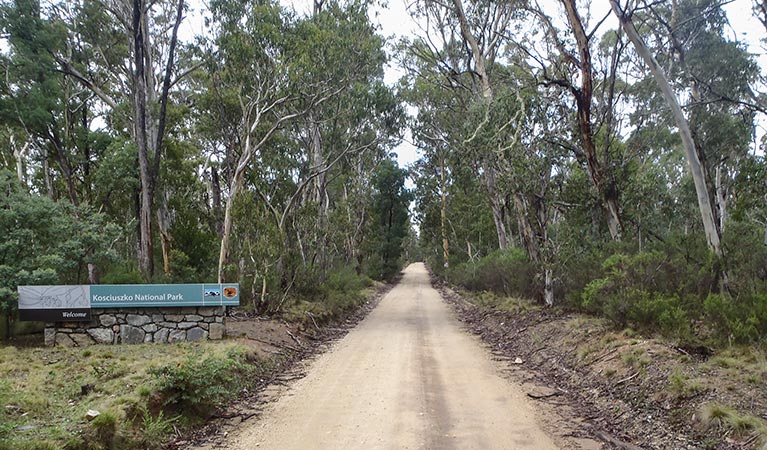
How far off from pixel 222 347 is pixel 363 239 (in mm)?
32235

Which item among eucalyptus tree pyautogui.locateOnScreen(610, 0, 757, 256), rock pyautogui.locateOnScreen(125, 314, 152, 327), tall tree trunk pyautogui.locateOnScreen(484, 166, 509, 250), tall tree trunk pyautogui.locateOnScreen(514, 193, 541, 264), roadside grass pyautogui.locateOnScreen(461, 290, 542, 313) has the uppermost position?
eucalyptus tree pyautogui.locateOnScreen(610, 0, 757, 256)

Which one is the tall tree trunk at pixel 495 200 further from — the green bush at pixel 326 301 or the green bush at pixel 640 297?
the green bush at pixel 640 297

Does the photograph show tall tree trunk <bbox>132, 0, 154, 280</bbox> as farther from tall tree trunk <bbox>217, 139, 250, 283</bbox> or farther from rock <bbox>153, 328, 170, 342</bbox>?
rock <bbox>153, 328, 170, 342</bbox>

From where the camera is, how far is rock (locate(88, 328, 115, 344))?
11539mm

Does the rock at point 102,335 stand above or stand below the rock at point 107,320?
below

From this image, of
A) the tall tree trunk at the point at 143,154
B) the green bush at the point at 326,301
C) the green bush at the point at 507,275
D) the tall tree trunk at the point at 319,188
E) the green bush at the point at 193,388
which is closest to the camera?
the green bush at the point at 193,388

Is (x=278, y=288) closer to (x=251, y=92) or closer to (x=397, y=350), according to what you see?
(x=397, y=350)

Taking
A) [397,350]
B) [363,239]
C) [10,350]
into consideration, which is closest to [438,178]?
[363,239]

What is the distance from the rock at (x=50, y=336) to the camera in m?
11.3

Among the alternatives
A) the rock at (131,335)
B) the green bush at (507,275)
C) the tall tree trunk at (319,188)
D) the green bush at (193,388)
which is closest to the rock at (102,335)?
the rock at (131,335)

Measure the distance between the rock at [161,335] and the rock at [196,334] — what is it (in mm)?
473

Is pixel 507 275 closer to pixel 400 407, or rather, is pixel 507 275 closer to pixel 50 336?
pixel 400 407

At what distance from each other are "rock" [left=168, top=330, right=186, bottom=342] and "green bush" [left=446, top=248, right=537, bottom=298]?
35.2 ft

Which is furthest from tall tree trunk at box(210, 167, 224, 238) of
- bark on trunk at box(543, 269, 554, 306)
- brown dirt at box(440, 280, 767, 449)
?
brown dirt at box(440, 280, 767, 449)
